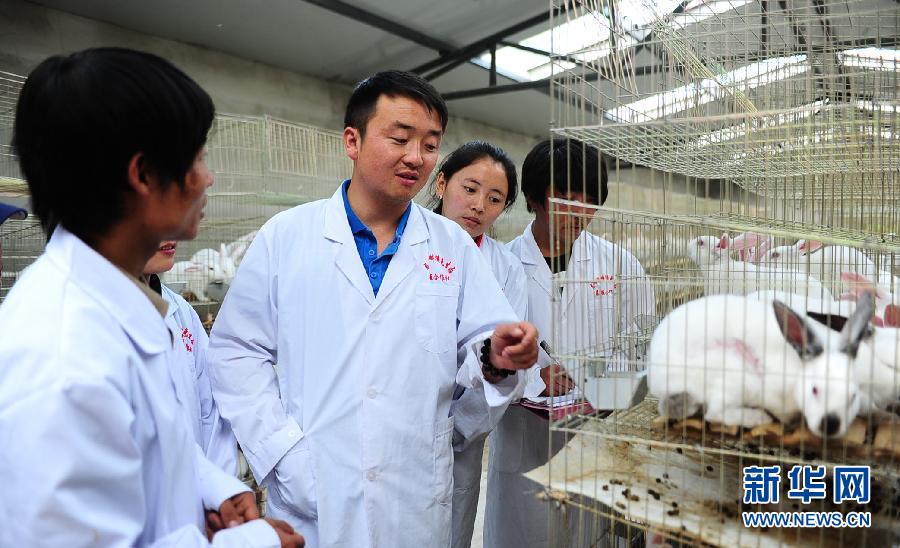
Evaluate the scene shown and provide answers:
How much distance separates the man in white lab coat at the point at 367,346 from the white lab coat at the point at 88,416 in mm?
544

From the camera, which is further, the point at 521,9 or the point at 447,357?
the point at 521,9

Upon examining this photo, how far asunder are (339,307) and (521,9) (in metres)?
4.86

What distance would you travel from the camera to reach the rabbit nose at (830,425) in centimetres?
109

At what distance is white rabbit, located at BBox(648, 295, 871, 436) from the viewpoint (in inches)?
44.1

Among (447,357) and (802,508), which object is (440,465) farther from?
(802,508)

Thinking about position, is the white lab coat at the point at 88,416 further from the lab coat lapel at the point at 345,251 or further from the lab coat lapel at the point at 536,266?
the lab coat lapel at the point at 536,266

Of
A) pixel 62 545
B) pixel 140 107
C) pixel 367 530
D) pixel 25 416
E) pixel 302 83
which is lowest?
pixel 367 530

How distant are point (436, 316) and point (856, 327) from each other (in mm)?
854

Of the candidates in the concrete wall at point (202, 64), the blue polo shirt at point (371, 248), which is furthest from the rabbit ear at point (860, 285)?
the concrete wall at point (202, 64)

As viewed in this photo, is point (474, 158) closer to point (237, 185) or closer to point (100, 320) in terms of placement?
point (100, 320)

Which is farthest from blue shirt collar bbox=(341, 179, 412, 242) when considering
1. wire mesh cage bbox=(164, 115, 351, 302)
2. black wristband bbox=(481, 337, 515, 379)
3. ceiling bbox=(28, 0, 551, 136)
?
ceiling bbox=(28, 0, 551, 136)

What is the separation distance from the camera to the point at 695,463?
146 centimetres

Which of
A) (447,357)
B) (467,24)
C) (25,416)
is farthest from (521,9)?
(25,416)

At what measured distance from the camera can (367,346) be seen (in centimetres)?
151
